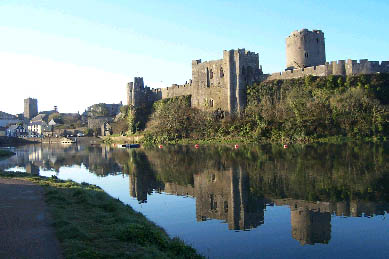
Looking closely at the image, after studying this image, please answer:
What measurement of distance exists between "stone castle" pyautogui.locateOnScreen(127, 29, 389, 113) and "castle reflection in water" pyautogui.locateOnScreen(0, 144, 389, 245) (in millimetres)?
17415

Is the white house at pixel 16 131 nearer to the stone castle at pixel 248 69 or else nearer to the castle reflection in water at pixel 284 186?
the stone castle at pixel 248 69

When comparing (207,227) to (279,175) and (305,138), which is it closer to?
(279,175)

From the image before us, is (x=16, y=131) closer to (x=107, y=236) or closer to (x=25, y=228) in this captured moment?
(x=25, y=228)

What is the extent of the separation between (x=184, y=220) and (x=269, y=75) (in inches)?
1435

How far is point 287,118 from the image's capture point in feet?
123

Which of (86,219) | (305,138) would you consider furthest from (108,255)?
(305,138)

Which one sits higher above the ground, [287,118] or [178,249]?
[287,118]

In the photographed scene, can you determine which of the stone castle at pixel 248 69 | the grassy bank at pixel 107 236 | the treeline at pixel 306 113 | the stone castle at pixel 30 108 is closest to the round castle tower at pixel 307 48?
the stone castle at pixel 248 69

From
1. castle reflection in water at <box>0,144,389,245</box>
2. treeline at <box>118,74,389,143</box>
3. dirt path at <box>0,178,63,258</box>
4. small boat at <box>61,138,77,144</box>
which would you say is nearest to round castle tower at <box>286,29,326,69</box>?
treeline at <box>118,74,389,143</box>

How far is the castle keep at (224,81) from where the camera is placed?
46.2 metres

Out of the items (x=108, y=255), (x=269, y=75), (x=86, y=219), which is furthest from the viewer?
(x=269, y=75)

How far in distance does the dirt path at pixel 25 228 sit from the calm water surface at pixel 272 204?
10.3ft

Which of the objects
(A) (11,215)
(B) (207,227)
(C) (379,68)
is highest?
(C) (379,68)

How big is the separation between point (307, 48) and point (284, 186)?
3453 cm
